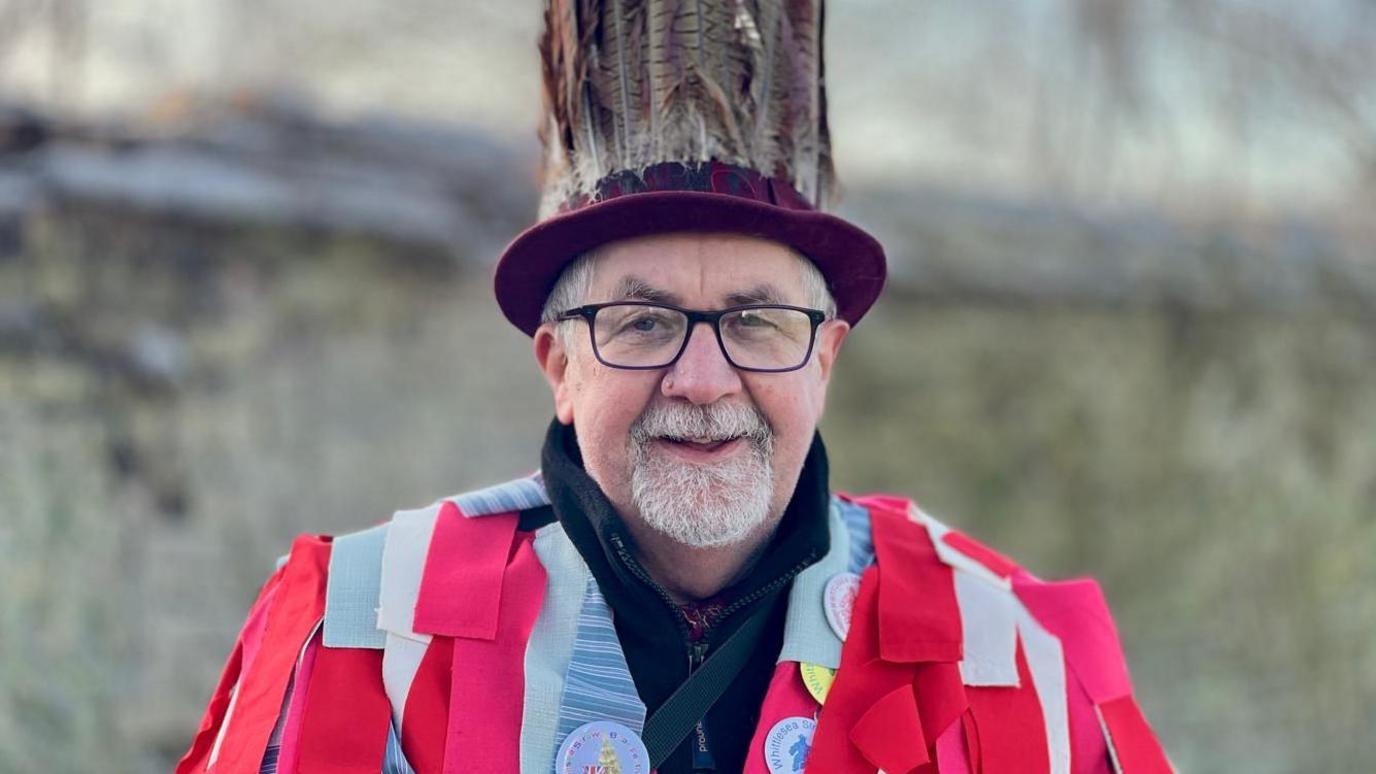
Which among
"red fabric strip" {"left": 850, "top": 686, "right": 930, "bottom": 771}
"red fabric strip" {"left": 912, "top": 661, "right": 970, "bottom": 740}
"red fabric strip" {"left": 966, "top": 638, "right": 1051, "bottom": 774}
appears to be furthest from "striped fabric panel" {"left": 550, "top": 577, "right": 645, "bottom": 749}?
"red fabric strip" {"left": 966, "top": 638, "right": 1051, "bottom": 774}

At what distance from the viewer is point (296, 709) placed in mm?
1991

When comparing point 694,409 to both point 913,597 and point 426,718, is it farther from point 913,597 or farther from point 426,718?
point 426,718

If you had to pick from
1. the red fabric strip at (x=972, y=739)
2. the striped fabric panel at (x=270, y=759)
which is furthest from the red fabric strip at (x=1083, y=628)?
the striped fabric panel at (x=270, y=759)

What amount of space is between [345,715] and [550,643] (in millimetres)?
356

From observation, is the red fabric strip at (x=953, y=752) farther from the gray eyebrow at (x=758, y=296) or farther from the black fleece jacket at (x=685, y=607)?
the gray eyebrow at (x=758, y=296)

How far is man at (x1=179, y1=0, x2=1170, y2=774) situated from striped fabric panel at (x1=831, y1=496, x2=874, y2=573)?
0.04ft

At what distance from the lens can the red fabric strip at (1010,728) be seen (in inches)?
83.4

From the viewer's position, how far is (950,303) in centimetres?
774

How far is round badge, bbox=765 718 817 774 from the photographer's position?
2.05 m

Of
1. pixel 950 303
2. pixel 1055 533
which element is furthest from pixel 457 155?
pixel 1055 533

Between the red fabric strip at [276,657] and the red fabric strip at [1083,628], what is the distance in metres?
1.33

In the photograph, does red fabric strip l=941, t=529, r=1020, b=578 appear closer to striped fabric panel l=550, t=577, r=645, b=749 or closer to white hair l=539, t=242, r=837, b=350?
white hair l=539, t=242, r=837, b=350

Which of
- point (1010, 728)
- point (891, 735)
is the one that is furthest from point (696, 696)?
point (1010, 728)

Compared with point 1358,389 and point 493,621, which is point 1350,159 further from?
point 493,621
